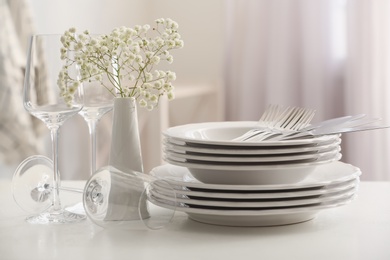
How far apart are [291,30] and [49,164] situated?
2.10 meters

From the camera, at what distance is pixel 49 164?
1269mm

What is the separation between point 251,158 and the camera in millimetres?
1023

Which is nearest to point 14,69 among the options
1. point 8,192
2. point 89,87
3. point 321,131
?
point 8,192

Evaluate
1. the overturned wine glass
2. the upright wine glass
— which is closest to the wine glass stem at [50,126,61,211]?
the upright wine glass

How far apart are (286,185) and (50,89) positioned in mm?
381

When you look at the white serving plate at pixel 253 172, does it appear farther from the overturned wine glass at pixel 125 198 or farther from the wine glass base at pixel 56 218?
the wine glass base at pixel 56 218

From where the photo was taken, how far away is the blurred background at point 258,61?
2908mm

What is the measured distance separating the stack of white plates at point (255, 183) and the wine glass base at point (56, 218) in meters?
0.14

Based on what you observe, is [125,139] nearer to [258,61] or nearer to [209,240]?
[209,240]

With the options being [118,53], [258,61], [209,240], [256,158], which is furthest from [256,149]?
[258,61]

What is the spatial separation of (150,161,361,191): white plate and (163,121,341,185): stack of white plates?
2cm

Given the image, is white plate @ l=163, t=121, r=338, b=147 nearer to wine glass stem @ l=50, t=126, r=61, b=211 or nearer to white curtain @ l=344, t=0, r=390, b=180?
wine glass stem @ l=50, t=126, r=61, b=211

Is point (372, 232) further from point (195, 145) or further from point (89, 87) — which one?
Answer: point (89, 87)

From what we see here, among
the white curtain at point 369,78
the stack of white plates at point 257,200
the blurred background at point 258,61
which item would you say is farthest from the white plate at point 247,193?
the white curtain at point 369,78
